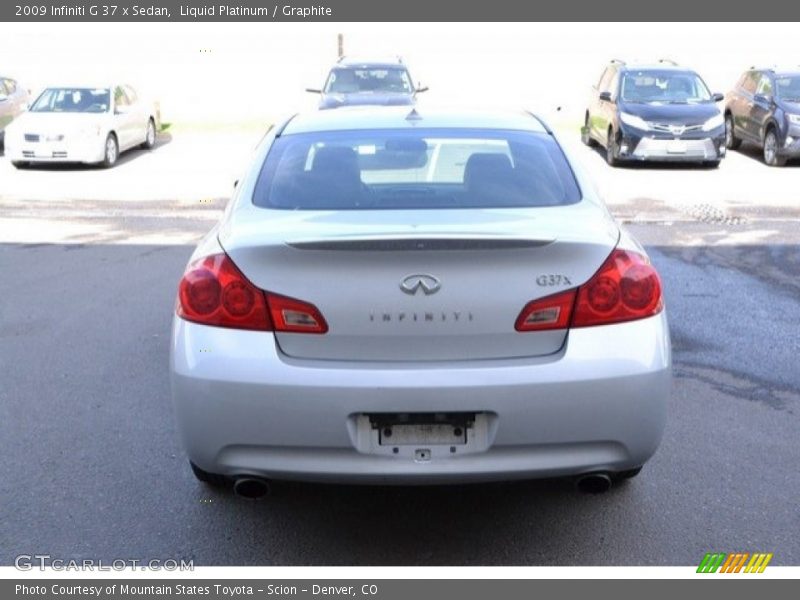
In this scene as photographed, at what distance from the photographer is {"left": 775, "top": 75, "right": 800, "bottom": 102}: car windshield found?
17016 mm

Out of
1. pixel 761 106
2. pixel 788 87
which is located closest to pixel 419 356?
pixel 761 106

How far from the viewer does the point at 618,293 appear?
11.5 feet

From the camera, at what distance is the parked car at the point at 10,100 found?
805 inches

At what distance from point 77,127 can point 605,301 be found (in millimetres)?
14931

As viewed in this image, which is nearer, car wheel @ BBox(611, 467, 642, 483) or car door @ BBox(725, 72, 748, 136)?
car wheel @ BBox(611, 467, 642, 483)

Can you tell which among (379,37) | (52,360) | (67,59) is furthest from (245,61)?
(52,360)

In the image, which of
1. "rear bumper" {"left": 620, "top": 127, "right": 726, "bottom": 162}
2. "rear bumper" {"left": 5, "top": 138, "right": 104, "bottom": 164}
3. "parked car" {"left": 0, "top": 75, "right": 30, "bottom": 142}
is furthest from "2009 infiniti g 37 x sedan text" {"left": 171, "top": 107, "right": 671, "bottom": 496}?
"parked car" {"left": 0, "top": 75, "right": 30, "bottom": 142}

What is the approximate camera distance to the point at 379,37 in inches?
1656

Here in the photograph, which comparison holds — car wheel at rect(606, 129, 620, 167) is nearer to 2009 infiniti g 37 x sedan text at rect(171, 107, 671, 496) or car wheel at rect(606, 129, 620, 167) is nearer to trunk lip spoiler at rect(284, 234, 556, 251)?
2009 infiniti g 37 x sedan text at rect(171, 107, 671, 496)

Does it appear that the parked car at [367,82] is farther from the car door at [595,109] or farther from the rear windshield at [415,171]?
the rear windshield at [415,171]

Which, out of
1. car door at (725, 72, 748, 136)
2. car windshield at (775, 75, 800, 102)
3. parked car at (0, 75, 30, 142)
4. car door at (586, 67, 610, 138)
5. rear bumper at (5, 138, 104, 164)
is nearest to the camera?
rear bumper at (5, 138, 104, 164)

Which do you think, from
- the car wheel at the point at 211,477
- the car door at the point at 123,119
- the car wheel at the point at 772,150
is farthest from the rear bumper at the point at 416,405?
the car door at the point at 123,119

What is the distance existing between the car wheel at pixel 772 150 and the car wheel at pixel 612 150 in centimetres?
266

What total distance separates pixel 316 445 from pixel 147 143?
17.6 metres
